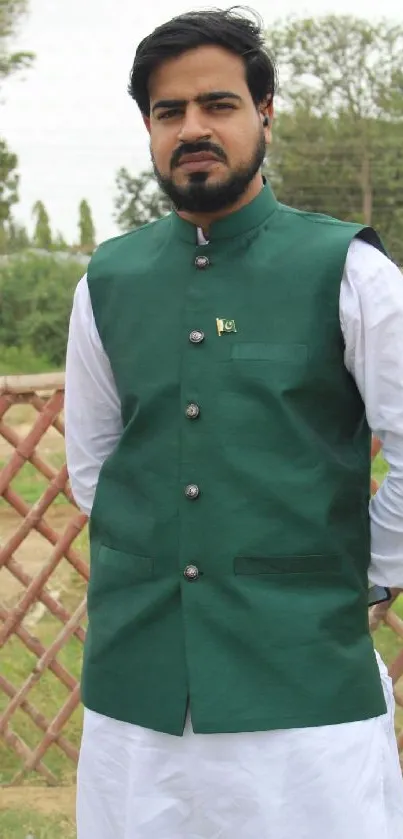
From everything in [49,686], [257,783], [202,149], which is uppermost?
[202,149]

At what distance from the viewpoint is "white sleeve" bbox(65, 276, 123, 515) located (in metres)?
1.62

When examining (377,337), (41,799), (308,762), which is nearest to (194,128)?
(377,337)

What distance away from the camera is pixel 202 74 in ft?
4.78

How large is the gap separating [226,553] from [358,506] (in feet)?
0.62

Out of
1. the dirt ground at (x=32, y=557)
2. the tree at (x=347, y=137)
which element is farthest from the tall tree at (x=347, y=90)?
the dirt ground at (x=32, y=557)

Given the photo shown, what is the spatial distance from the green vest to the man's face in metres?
0.06

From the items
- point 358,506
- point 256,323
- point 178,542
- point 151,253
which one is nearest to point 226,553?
point 178,542

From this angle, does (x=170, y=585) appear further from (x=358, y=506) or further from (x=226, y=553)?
(x=358, y=506)

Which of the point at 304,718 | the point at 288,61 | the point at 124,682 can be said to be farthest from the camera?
the point at 288,61

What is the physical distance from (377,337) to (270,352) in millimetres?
134

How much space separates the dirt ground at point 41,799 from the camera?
2922 mm

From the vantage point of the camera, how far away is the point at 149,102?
60.9 inches

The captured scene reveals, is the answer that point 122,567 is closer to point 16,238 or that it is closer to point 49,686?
point 49,686

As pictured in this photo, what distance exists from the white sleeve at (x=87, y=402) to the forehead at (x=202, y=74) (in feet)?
0.99
